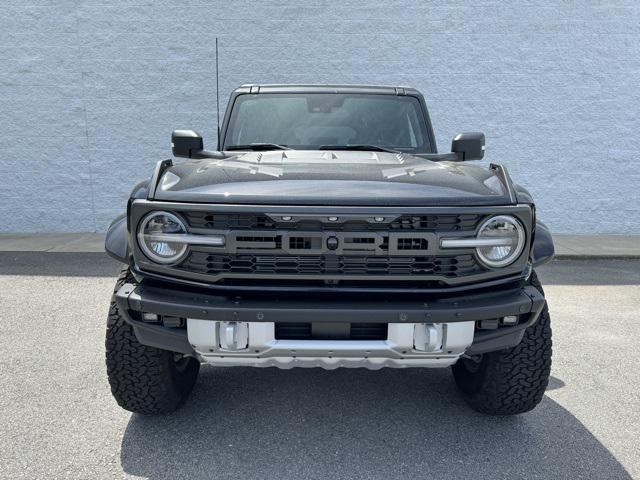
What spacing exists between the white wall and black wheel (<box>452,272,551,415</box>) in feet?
20.1

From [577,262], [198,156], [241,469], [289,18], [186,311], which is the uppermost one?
[289,18]

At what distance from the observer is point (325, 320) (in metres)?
2.20

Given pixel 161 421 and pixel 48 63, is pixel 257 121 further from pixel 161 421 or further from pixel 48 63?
pixel 48 63

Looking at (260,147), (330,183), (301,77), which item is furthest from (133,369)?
(301,77)

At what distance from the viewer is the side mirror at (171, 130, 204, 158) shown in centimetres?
334

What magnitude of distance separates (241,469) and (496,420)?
1393mm

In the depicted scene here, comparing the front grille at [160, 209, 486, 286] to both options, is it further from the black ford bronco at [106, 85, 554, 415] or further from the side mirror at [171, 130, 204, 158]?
the side mirror at [171, 130, 204, 158]

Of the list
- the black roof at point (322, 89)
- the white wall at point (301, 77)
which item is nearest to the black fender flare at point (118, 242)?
the black roof at point (322, 89)

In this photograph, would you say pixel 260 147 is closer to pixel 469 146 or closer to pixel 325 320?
pixel 469 146

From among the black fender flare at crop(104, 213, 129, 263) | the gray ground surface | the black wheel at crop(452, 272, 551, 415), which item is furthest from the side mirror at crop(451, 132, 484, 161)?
the black fender flare at crop(104, 213, 129, 263)

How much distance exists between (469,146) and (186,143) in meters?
1.79

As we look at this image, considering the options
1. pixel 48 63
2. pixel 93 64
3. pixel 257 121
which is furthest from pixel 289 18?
pixel 257 121

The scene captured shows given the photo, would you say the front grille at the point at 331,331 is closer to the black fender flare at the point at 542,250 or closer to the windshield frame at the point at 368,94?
the black fender flare at the point at 542,250

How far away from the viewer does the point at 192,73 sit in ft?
27.1
